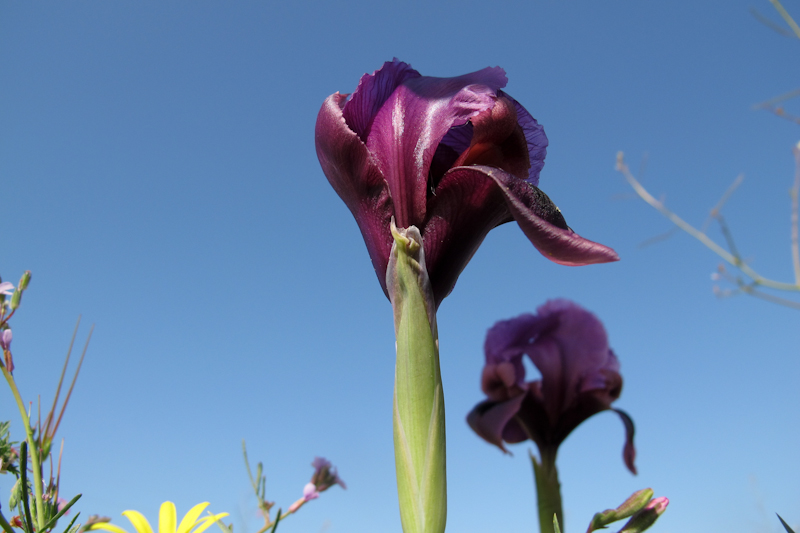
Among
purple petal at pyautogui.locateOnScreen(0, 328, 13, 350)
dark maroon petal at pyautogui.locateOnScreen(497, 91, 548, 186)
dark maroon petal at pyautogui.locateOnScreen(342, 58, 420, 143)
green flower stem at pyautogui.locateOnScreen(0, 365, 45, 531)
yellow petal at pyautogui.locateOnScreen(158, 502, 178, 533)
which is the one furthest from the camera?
dark maroon petal at pyautogui.locateOnScreen(497, 91, 548, 186)

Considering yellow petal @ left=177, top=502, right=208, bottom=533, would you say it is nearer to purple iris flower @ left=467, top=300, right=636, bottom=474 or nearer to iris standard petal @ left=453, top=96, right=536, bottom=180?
iris standard petal @ left=453, top=96, right=536, bottom=180

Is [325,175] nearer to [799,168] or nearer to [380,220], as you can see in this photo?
[380,220]

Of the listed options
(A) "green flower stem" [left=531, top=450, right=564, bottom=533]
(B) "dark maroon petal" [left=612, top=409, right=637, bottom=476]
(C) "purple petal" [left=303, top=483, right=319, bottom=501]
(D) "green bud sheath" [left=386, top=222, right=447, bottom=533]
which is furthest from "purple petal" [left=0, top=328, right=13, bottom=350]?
(C) "purple petal" [left=303, top=483, right=319, bottom=501]

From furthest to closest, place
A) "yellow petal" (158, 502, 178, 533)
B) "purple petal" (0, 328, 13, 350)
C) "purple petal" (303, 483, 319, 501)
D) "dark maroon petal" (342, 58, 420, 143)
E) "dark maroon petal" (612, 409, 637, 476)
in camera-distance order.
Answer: "purple petal" (303, 483, 319, 501)
"dark maroon petal" (612, 409, 637, 476)
"dark maroon petal" (342, 58, 420, 143)
"yellow petal" (158, 502, 178, 533)
"purple petal" (0, 328, 13, 350)

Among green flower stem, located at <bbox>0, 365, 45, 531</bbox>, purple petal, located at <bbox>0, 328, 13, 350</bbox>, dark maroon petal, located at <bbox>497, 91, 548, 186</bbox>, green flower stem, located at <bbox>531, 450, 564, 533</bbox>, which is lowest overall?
green flower stem, located at <bbox>531, 450, 564, 533</bbox>

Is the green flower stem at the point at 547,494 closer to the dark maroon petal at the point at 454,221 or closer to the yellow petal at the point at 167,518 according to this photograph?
the dark maroon petal at the point at 454,221

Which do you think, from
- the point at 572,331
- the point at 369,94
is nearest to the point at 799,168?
the point at 572,331
